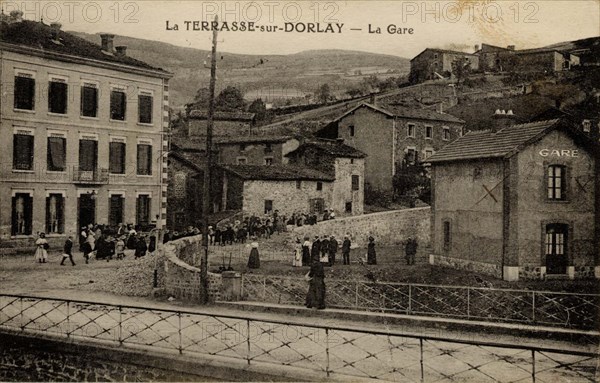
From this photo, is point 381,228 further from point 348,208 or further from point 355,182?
point 355,182

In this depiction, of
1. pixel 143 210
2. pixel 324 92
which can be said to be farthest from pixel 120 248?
pixel 324 92

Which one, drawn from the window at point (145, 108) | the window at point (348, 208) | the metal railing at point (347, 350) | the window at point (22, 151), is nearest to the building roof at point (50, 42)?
the window at point (145, 108)

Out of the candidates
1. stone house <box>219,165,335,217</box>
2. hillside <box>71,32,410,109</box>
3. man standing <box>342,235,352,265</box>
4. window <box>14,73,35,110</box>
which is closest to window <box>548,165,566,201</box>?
hillside <box>71,32,410,109</box>

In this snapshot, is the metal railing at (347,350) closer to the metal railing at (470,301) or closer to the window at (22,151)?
the metal railing at (470,301)

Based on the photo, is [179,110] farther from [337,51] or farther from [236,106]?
[337,51]

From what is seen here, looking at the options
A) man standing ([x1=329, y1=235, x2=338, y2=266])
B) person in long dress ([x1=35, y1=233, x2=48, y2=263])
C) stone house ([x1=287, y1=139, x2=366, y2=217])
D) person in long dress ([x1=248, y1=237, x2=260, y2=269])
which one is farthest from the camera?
stone house ([x1=287, y1=139, x2=366, y2=217])

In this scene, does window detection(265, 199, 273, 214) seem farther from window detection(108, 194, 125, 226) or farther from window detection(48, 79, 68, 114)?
window detection(48, 79, 68, 114)

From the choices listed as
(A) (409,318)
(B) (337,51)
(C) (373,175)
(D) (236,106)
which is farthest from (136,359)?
(C) (373,175)
